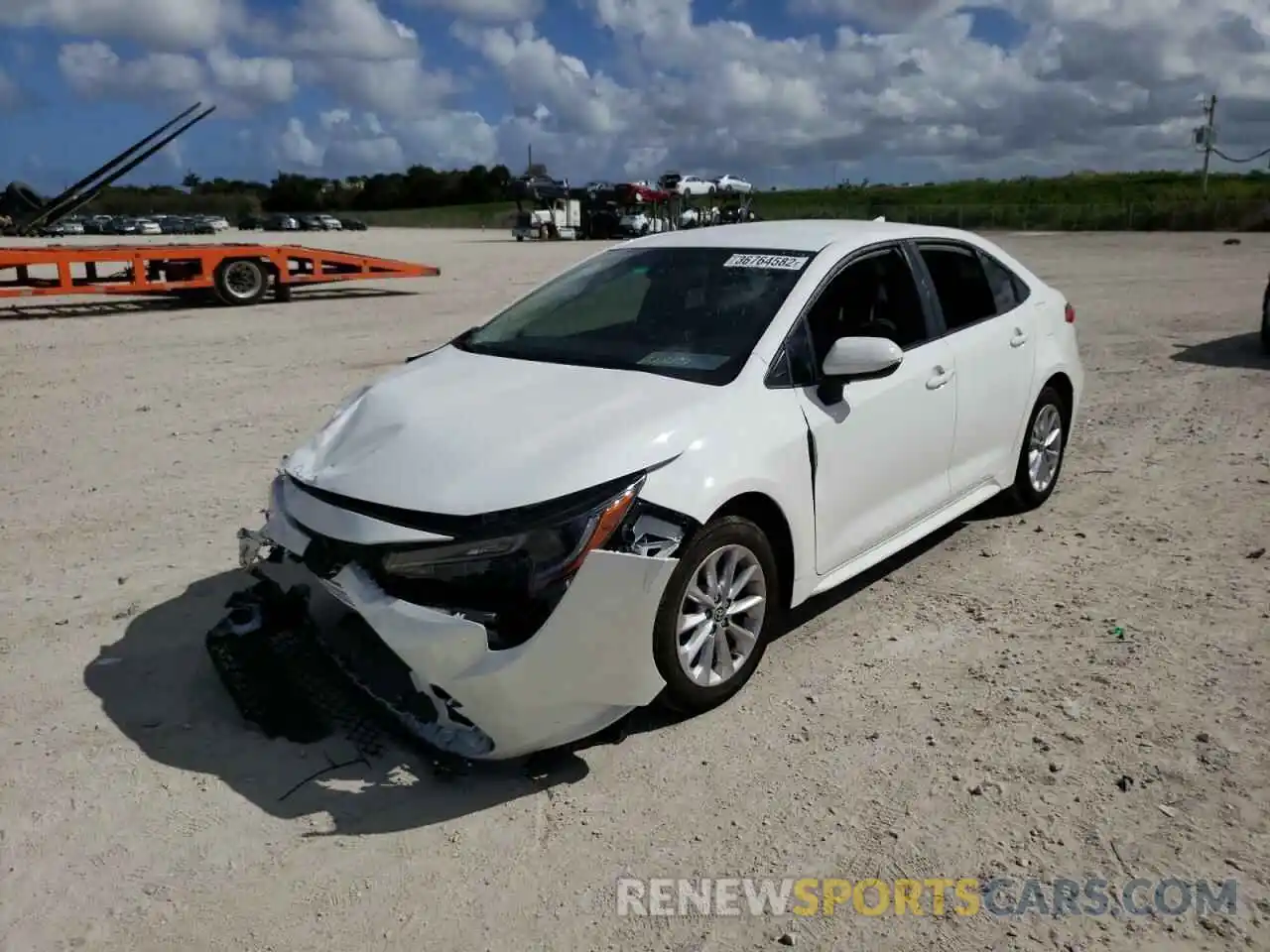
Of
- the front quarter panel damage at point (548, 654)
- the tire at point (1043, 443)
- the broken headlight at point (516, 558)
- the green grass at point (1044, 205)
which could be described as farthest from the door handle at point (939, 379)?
the green grass at point (1044, 205)

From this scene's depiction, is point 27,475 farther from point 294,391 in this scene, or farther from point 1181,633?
point 1181,633

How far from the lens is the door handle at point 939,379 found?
4.86 metres

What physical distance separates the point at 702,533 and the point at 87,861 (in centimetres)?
211

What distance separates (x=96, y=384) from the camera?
1030cm

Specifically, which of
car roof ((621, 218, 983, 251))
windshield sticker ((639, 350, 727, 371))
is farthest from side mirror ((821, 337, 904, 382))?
car roof ((621, 218, 983, 251))

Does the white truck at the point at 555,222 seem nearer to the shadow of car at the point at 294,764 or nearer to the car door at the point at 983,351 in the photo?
the car door at the point at 983,351

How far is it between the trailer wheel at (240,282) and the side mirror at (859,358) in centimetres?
1540

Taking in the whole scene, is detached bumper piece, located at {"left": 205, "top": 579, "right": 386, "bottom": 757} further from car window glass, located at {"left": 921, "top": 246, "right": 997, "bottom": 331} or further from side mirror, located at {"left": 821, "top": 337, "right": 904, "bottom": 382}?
car window glass, located at {"left": 921, "top": 246, "right": 997, "bottom": 331}

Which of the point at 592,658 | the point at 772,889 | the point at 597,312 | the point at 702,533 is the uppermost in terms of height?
the point at 597,312

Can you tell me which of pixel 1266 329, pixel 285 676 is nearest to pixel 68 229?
pixel 1266 329

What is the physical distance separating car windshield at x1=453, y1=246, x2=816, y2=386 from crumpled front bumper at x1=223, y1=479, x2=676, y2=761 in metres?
1.03

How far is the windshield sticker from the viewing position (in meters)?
4.16

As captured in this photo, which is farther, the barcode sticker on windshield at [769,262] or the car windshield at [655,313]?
the barcode sticker on windshield at [769,262]

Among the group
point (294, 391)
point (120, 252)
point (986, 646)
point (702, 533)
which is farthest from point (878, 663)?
point (120, 252)
